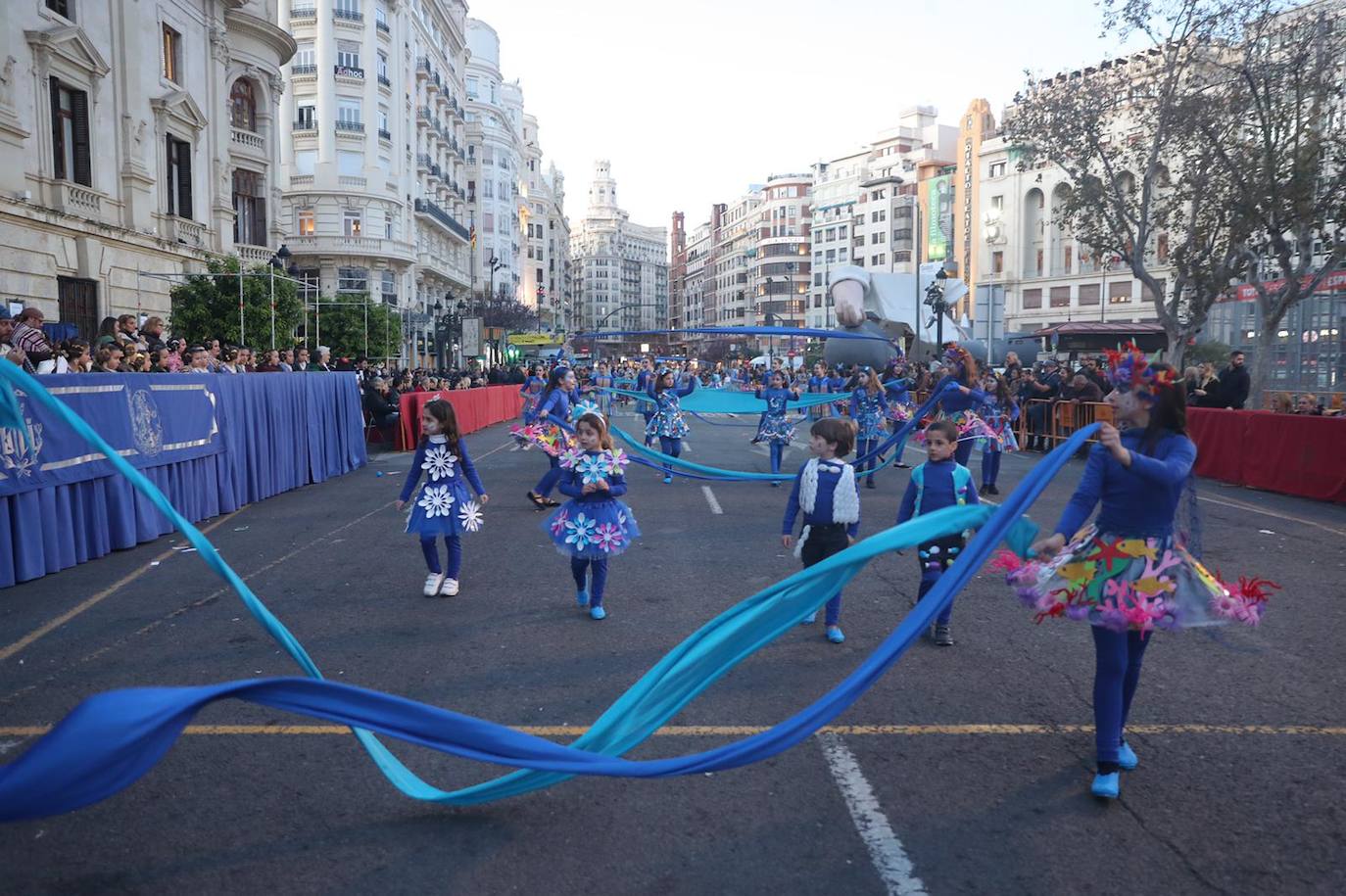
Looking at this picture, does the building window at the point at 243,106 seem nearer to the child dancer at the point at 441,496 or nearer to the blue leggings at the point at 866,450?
the blue leggings at the point at 866,450

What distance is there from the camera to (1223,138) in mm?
21453

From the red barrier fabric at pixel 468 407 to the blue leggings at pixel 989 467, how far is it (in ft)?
24.0

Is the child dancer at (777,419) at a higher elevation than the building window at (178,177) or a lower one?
lower

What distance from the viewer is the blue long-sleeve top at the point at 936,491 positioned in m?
6.61

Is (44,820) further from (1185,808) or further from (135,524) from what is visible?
(135,524)

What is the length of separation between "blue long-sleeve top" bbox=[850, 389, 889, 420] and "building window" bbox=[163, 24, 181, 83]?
22.1 m

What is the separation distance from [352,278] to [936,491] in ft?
157

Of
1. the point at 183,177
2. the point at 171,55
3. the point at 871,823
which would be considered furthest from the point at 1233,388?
the point at 171,55

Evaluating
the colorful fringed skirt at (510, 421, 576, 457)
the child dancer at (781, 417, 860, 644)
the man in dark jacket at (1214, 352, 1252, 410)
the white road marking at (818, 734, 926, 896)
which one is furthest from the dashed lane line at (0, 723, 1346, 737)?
the man in dark jacket at (1214, 352, 1252, 410)

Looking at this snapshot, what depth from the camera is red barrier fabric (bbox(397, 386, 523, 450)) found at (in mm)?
21406

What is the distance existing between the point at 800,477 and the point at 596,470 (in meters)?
1.54

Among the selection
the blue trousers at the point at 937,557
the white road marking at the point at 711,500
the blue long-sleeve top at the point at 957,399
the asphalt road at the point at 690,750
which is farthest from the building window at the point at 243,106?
the blue trousers at the point at 937,557

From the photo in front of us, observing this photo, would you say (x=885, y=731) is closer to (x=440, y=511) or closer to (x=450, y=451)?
(x=440, y=511)

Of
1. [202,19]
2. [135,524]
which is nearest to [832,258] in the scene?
[202,19]
